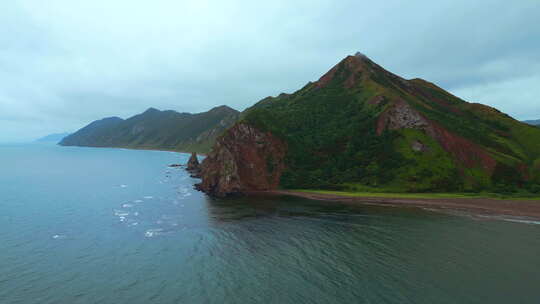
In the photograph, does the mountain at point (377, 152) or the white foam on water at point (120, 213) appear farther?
the mountain at point (377, 152)

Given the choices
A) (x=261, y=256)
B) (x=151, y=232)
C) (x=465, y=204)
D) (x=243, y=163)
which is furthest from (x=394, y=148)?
(x=151, y=232)

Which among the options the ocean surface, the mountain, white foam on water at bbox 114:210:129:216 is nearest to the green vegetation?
the mountain

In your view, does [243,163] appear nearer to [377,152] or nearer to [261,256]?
[377,152]

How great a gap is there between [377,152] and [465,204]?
42.7 metres

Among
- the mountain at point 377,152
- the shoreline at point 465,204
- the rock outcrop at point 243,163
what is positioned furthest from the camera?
the rock outcrop at point 243,163

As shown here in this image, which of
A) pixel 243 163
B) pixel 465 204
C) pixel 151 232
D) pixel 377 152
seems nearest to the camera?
pixel 151 232

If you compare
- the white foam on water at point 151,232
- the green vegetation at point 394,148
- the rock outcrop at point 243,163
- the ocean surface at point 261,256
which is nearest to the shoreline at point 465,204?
the ocean surface at point 261,256

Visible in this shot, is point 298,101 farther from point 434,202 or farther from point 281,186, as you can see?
point 434,202

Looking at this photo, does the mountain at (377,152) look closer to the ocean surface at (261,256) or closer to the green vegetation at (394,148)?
the green vegetation at (394,148)

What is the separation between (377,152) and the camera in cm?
11925

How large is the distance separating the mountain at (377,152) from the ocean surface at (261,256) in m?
32.3

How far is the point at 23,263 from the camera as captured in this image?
4228cm

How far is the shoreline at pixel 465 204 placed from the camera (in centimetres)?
7425

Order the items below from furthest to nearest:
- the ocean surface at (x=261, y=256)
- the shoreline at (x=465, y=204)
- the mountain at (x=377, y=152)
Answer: the mountain at (x=377, y=152), the shoreline at (x=465, y=204), the ocean surface at (x=261, y=256)
